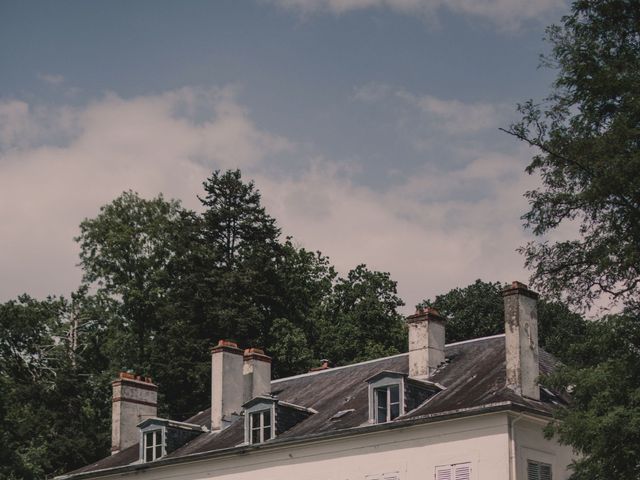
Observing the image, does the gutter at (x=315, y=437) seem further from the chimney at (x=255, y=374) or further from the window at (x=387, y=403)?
the chimney at (x=255, y=374)

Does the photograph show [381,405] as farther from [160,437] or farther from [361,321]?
[361,321]

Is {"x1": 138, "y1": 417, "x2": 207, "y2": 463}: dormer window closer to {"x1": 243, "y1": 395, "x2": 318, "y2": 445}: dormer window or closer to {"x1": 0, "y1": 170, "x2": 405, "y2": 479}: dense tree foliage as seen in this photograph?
{"x1": 243, "y1": 395, "x2": 318, "y2": 445}: dormer window

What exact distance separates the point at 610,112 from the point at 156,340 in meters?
39.8

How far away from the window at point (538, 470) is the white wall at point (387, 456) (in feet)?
3.24

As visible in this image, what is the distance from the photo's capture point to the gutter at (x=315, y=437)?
1309 inches

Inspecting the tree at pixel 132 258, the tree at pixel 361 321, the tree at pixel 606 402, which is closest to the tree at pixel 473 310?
the tree at pixel 361 321

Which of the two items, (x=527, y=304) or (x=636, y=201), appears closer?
(x=636, y=201)

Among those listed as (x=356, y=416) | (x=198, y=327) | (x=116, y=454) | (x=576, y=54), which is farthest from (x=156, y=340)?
(x=576, y=54)

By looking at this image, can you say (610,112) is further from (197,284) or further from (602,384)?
(197,284)

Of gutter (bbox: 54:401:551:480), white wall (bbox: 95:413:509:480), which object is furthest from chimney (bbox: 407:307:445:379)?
white wall (bbox: 95:413:509:480)

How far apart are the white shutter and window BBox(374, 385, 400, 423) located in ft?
9.65

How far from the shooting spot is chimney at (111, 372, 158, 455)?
46.9 meters

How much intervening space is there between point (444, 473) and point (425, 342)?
213 inches

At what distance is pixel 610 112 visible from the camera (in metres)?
29.1
